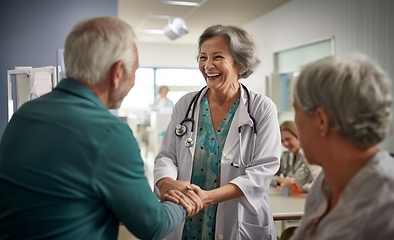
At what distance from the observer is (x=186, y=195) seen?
1445 millimetres

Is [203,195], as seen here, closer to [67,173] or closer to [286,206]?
[67,173]

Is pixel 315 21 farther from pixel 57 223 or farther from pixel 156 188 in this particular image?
pixel 57 223

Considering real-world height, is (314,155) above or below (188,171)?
above

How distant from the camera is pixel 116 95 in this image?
1.15 meters

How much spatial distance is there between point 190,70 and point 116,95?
10493mm

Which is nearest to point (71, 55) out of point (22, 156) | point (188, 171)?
point (22, 156)

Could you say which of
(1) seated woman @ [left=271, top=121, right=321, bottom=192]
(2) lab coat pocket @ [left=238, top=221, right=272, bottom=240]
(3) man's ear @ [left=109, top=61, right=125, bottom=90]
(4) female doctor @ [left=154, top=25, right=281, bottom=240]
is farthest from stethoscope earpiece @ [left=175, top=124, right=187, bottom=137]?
(1) seated woman @ [left=271, top=121, right=321, bottom=192]

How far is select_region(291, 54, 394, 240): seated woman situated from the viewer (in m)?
0.85

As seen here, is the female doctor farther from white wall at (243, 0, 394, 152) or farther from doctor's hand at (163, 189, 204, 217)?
white wall at (243, 0, 394, 152)

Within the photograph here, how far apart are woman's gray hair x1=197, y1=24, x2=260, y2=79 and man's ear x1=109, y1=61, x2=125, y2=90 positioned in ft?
2.53

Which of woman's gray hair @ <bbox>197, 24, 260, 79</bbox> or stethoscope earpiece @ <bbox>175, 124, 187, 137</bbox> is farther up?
woman's gray hair @ <bbox>197, 24, 260, 79</bbox>

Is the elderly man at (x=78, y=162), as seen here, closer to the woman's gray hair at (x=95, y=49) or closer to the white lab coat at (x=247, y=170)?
the woman's gray hair at (x=95, y=49)

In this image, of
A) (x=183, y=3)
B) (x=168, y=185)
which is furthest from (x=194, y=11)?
(x=168, y=185)

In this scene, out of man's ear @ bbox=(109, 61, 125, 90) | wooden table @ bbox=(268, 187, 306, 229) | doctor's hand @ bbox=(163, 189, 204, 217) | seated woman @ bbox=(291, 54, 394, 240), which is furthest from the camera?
wooden table @ bbox=(268, 187, 306, 229)
